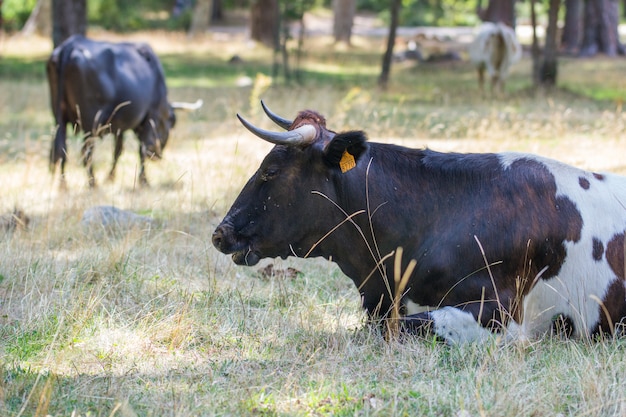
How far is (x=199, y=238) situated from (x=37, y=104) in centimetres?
1149

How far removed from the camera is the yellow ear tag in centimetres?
504

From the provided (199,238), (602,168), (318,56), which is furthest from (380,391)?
(318,56)

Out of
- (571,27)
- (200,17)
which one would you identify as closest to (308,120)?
(200,17)

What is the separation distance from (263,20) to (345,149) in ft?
93.1

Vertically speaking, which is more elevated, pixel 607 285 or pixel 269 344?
pixel 607 285

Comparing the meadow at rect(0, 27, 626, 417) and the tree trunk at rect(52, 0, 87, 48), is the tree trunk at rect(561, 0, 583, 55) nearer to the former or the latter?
the tree trunk at rect(52, 0, 87, 48)

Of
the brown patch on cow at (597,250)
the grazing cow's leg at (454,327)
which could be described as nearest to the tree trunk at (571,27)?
the brown patch on cow at (597,250)

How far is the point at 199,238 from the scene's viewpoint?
7277 millimetres

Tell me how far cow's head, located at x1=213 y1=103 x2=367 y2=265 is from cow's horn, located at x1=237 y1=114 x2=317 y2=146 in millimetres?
14

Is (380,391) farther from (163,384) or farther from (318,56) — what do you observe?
(318,56)

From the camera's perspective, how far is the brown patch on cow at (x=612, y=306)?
197 inches

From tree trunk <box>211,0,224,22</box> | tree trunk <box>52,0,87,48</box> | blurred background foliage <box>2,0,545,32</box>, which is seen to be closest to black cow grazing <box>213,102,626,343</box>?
tree trunk <box>52,0,87,48</box>

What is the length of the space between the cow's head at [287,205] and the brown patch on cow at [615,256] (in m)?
1.51

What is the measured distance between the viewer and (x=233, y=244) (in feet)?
17.2
